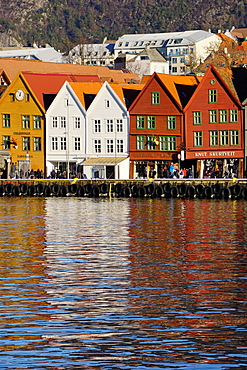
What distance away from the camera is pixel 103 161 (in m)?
115

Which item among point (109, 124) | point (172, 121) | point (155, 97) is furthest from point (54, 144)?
point (172, 121)

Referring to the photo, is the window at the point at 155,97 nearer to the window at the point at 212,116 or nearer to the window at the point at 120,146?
the window at the point at 120,146

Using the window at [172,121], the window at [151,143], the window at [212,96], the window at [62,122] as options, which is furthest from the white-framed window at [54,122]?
the window at [212,96]

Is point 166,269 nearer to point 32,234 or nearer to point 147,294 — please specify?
point 147,294

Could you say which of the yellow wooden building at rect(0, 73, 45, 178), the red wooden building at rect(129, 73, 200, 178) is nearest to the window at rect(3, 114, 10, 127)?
the yellow wooden building at rect(0, 73, 45, 178)

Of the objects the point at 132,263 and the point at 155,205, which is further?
the point at 155,205

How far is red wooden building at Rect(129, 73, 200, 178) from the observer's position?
371 feet

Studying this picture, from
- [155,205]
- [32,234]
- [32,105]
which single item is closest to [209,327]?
[32,234]

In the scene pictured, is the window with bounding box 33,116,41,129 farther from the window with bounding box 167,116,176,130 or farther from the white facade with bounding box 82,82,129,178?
the window with bounding box 167,116,176,130

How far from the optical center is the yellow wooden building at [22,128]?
121m

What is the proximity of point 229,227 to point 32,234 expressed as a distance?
12537 mm

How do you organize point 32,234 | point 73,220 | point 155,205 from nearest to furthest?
point 32,234
point 73,220
point 155,205

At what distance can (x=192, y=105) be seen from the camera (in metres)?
113

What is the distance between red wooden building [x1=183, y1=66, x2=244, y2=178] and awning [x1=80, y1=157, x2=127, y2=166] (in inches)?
346
